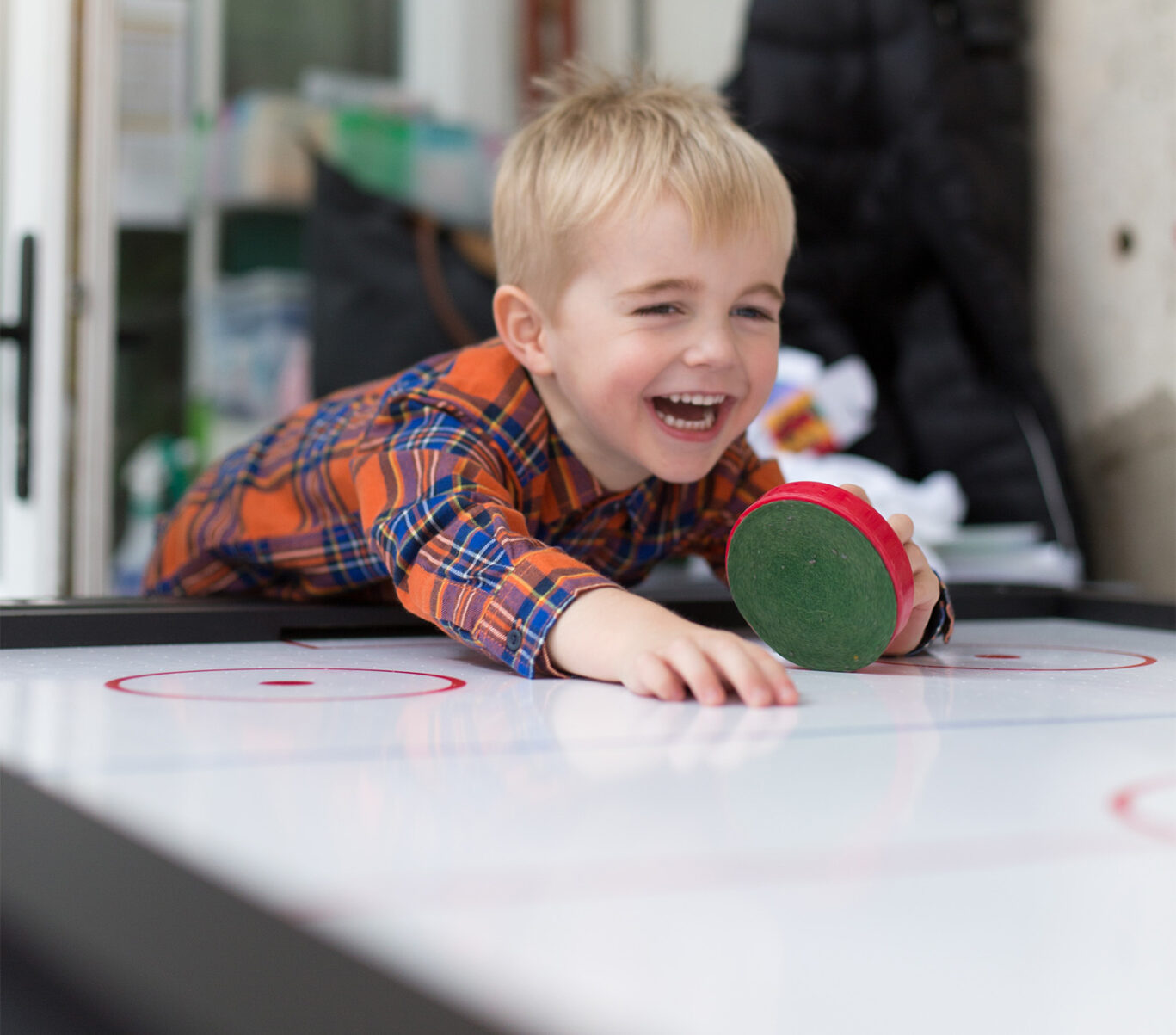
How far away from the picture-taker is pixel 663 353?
36.0 inches

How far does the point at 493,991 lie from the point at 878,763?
0.26 meters

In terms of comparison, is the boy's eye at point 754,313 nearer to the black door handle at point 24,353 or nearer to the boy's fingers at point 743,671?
the boy's fingers at point 743,671

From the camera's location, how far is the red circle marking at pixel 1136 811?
0.36 metres

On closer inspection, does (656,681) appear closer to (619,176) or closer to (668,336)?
(668,336)

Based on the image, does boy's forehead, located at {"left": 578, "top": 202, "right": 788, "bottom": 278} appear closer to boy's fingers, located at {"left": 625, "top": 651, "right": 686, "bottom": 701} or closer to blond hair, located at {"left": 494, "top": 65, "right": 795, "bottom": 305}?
blond hair, located at {"left": 494, "top": 65, "right": 795, "bottom": 305}

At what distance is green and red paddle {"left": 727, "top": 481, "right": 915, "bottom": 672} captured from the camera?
0.69 m

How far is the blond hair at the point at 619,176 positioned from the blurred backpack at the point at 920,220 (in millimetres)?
1044

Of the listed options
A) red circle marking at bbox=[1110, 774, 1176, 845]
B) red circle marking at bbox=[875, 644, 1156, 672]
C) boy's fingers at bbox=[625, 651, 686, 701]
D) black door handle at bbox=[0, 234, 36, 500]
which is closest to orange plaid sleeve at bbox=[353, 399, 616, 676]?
boy's fingers at bbox=[625, 651, 686, 701]

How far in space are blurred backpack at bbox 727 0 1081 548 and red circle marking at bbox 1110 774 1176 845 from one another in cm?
158

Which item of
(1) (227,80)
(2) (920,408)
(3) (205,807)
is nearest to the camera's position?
(3) (205,807)

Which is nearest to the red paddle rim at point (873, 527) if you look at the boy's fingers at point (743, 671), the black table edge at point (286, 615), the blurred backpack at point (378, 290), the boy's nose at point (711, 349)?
the boy's fingers at point (743, 671)

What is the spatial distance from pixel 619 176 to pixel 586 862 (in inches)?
28.3

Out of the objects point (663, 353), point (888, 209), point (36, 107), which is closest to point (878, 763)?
point (663, 353)

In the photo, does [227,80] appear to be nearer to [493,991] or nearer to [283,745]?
[283,745]
